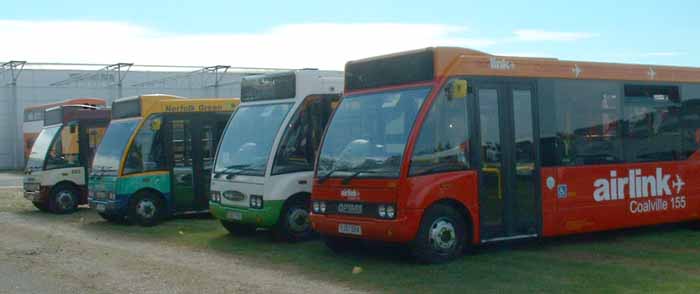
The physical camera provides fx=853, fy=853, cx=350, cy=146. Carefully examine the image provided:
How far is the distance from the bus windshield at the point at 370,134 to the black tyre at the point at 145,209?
20.6 ft

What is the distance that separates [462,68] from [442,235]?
204 centimetres

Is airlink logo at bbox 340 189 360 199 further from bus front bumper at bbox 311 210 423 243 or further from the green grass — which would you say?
the green grass

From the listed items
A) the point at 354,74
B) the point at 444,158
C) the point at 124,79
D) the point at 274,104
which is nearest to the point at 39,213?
the point at 274,104

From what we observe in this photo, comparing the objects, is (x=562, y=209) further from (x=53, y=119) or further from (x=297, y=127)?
(x=53, y=119)

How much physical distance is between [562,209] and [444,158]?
2.14 meters

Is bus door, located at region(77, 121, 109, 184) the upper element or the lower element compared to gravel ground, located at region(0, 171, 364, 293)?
upper

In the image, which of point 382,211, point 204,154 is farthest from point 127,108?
point 382,211

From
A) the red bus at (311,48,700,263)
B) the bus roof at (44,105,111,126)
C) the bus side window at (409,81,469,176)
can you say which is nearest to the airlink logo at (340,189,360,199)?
the red bus at (311,48,700,263)

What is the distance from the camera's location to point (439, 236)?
1018 cm

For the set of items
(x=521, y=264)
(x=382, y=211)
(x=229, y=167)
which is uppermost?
(x=229, y=167)

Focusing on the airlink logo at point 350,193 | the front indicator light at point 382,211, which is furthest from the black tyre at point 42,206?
the front indicator light at point 382,211

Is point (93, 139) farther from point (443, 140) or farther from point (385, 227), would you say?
point (443, 140)

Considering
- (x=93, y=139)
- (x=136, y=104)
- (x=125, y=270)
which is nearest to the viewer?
(x=125, y=270)

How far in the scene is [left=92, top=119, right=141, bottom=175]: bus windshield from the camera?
53.3 feet
